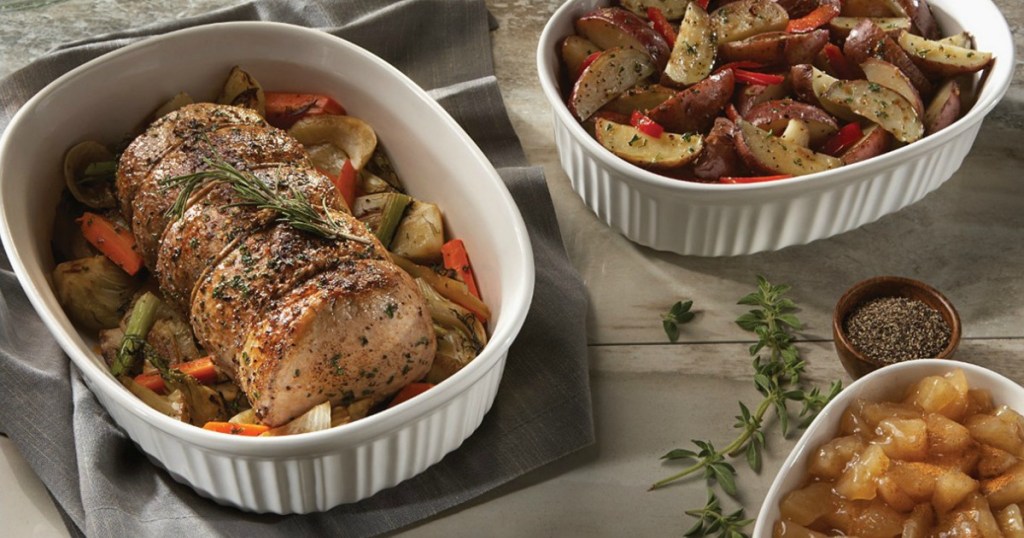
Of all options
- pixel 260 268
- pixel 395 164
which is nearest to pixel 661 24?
pixel 395 164

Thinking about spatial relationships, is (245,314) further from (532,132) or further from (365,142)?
(532,132)

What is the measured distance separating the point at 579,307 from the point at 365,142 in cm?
70

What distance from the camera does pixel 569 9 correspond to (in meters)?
3.16

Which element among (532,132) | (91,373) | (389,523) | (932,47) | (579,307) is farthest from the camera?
(532,132)

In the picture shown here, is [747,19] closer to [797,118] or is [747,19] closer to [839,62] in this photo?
[839,62]

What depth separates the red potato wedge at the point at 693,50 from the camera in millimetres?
2986

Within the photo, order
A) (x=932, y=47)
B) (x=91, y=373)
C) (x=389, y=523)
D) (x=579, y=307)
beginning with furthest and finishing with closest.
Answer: (x=932, y=47)
(x=579, y=307)
(x=389, y=523)
(x=91, y=373)

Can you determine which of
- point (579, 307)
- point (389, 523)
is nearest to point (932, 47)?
point (579, 307)

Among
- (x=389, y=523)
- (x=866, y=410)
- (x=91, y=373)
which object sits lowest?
(x=389, y=523)

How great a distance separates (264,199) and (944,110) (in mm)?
1623

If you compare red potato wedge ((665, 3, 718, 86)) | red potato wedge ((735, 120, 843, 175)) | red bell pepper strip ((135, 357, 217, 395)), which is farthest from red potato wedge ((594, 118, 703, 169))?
red bell pepper strip ((135, 357, 217, 395))

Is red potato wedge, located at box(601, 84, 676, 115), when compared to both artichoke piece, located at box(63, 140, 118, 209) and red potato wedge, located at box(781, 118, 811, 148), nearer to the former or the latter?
red potato wedge, located at box(781, 118, 811, 148)

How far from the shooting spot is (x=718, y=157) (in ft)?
9.14

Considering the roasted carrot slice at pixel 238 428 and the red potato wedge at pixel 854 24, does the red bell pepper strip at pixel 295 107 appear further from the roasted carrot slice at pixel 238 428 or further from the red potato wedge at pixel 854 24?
the red potato wedge at pixel 854 24
